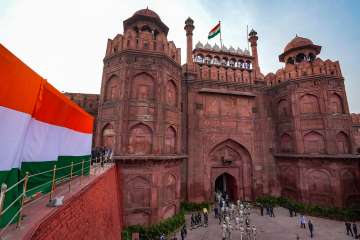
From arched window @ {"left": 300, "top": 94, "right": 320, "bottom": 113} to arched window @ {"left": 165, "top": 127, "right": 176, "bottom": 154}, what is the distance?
44.9ft

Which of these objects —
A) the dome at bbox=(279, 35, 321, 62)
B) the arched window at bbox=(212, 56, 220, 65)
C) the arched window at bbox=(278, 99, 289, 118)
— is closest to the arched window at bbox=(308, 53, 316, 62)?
the dome at bbox=(279, 35, 321, 62)

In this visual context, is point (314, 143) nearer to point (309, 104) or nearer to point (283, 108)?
point (309, 104)

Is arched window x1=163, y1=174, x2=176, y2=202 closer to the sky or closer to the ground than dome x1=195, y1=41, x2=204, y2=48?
closer to the ground

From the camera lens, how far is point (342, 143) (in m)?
18.2

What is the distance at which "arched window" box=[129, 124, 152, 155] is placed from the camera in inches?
529

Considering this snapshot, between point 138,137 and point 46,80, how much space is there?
983cm

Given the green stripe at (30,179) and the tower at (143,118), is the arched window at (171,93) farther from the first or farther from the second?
the green stripe at (30,179)

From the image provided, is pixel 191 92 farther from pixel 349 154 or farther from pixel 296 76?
pixel 349 154

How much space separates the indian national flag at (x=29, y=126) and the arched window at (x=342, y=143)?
21961mm

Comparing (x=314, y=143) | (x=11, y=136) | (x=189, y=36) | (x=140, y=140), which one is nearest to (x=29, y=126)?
(x=11, y=136)

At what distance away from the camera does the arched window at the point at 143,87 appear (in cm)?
1417

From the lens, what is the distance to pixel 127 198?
1275cm

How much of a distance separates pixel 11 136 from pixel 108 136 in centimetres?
1148

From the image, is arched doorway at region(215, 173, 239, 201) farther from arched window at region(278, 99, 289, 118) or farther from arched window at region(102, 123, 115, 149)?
arched window at region(102, 123, 115, 149)
